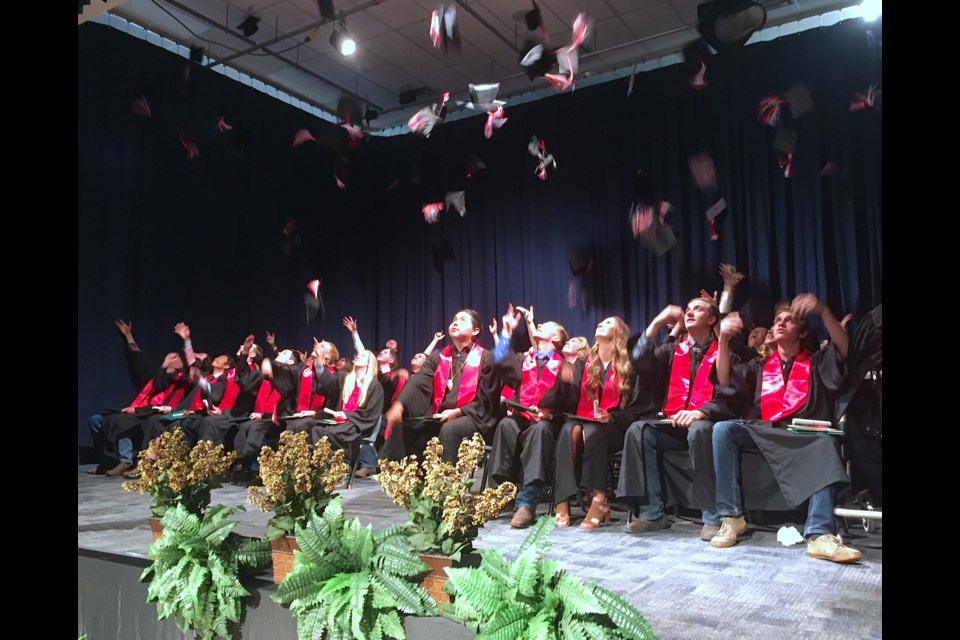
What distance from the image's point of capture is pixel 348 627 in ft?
6.85

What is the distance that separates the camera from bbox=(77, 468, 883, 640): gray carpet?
202 centimetres

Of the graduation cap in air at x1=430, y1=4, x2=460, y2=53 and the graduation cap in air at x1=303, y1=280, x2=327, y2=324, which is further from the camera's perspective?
the graduation cap in air at x1=303, y1=280, x2=327, y2=324

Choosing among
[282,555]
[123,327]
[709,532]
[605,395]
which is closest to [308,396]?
[123,327]

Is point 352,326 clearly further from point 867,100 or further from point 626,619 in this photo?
point 626,619

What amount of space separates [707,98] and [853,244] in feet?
5.50

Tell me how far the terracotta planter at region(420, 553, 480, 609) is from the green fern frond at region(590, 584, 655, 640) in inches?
19.7

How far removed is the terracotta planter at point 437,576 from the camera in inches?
82.4

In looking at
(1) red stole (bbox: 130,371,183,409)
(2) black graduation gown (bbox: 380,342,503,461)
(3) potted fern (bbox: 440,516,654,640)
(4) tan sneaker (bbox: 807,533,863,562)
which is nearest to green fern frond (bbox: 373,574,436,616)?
(3) potted fern (bbox: 440,516,654,640)

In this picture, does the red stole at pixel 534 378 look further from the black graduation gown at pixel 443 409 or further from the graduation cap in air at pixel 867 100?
the graduation cap in air at pixel 867 100

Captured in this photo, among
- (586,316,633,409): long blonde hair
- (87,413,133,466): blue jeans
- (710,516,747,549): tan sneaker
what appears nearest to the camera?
(710,516,747,549): tan sneaker

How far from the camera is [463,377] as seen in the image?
4.71 meters

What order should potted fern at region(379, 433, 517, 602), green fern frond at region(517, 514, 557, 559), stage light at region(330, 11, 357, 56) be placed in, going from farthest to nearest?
stage light at region(330, 11, 357, 56)
potted fern at region(379, 433, 517, 602)
green fern frond at region(517, 514, 557, 559)

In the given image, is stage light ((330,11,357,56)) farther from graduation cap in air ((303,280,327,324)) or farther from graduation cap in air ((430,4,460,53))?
graduation cap in air ((303,280,327,324))
